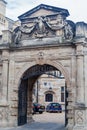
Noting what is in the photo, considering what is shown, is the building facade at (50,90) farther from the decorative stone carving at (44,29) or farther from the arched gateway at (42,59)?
the decorative stone carving at (44,29)

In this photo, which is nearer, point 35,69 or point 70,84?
point 70,84

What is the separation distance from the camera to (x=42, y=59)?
57.6 feet

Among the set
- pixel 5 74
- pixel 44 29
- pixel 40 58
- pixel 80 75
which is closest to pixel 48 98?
pixel 5 74

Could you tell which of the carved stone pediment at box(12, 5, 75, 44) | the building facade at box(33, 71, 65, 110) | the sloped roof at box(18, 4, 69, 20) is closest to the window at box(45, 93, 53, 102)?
the building facade at box(33, 71, 65, 110)

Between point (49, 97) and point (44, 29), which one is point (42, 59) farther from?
point (49, 97)

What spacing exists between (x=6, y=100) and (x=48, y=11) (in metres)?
6.15

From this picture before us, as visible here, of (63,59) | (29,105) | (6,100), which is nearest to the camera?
(63,59)

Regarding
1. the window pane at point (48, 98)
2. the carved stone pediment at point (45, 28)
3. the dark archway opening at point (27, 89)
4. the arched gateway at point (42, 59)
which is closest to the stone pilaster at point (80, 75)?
the arched gateway at point (42, 59)

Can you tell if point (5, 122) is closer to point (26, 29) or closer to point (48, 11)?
point (26, 29)

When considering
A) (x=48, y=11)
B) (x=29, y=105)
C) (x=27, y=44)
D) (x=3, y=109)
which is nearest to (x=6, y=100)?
(x=3, y=109)

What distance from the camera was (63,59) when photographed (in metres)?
17.0

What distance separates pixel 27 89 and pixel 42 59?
3351 mm

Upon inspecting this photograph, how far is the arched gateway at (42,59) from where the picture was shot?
16.2m

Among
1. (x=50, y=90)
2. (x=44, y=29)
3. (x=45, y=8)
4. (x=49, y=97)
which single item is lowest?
(x=49, y=97)
